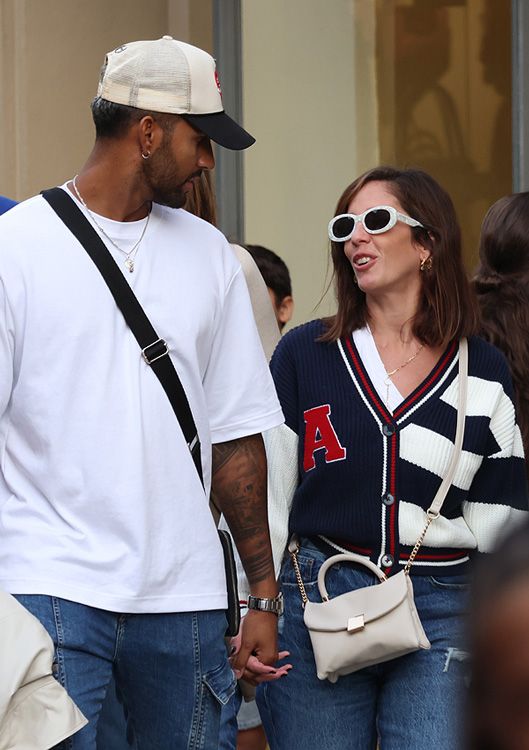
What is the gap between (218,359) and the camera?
323cm

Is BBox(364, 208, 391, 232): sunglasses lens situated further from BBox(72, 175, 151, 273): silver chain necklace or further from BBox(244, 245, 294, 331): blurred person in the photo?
BBox(244, 245, 294, 331): blurred person

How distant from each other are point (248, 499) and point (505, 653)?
250 cm

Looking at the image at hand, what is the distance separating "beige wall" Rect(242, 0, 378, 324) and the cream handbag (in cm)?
372

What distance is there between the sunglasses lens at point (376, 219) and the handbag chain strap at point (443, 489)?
1.38ft

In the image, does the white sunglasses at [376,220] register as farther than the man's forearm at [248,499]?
Yes

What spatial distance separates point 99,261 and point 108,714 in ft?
3.44

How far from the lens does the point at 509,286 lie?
13.1 feet

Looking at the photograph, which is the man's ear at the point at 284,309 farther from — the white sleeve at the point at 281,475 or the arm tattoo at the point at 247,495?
the arm tattoo at the point at 247,495

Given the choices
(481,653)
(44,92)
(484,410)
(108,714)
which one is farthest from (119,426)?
(44,92)

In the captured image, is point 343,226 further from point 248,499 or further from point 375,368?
point 248,499

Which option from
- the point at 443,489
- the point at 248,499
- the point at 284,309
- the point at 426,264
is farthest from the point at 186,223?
the point at 284,309

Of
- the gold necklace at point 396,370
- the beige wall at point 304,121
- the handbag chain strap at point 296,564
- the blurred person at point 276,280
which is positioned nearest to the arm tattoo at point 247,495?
the handbag chain strap at point 296,564

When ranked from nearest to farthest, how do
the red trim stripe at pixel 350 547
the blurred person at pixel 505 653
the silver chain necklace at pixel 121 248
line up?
the blurred person at pixel 505 653 → the silver chain necklace at pixel 121 248 → the red trim stripe at pixel 350 547

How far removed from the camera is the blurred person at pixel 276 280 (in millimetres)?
5766
